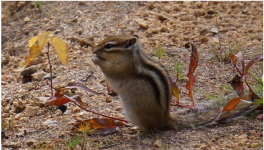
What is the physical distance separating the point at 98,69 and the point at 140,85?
55.0 inches

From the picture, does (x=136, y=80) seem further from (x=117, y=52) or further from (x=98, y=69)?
(x=98, y=69)

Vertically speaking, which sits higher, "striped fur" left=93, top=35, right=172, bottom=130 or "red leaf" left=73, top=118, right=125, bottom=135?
"striped fur" left=93, top=35, right=172, bottom=130

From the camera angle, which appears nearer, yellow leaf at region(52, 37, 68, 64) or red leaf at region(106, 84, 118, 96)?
yellow leaf at region(52, 37, 68, 64)

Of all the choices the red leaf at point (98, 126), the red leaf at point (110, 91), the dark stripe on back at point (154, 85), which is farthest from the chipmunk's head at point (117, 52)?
the red leaf at point (110, 91)

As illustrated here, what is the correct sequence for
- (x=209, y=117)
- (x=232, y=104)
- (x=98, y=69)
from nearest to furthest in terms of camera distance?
(x=232, y=104) → (x=209, y=117) → (x=98, y=69)

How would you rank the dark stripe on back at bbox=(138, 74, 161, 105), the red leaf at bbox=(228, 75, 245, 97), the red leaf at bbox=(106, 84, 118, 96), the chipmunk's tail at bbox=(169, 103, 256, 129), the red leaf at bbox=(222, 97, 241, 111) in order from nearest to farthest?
the red leaf at bbox=(222, 97, 241, 111)
the dark stripe on back at bbox=(138, 74, 161, 105)
the chipmunk's tail at bbox=(169, 103, 256, 129)
the red leaf at bbox=(228, 75, 245, 97)
the red leaf at bbox=(106, 84, 118, 96)

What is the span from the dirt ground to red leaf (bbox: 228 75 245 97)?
0.52 ft

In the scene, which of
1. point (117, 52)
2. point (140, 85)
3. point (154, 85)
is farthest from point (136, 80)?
point (117, 52)

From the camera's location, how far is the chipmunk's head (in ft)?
16.3

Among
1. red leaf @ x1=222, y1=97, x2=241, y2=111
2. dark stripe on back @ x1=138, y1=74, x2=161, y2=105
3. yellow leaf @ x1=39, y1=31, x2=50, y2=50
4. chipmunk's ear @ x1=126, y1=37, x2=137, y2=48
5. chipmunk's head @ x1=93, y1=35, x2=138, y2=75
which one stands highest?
yellow leaf @ x1=39, y1=31, x2=50, y2=50

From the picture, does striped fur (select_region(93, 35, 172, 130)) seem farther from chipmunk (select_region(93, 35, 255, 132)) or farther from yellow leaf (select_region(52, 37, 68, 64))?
yellow leaf (select_region(52, 37, 68, 64))

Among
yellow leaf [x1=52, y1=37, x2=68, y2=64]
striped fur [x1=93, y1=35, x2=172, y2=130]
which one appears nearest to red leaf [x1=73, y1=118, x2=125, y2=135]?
striped fur [x1=93, y1=35, x2=172, y2=130]

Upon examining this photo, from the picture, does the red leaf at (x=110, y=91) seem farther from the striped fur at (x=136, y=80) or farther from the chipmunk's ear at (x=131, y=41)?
the chipmunk's ear at (x=131, y=41)

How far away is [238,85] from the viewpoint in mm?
5109
